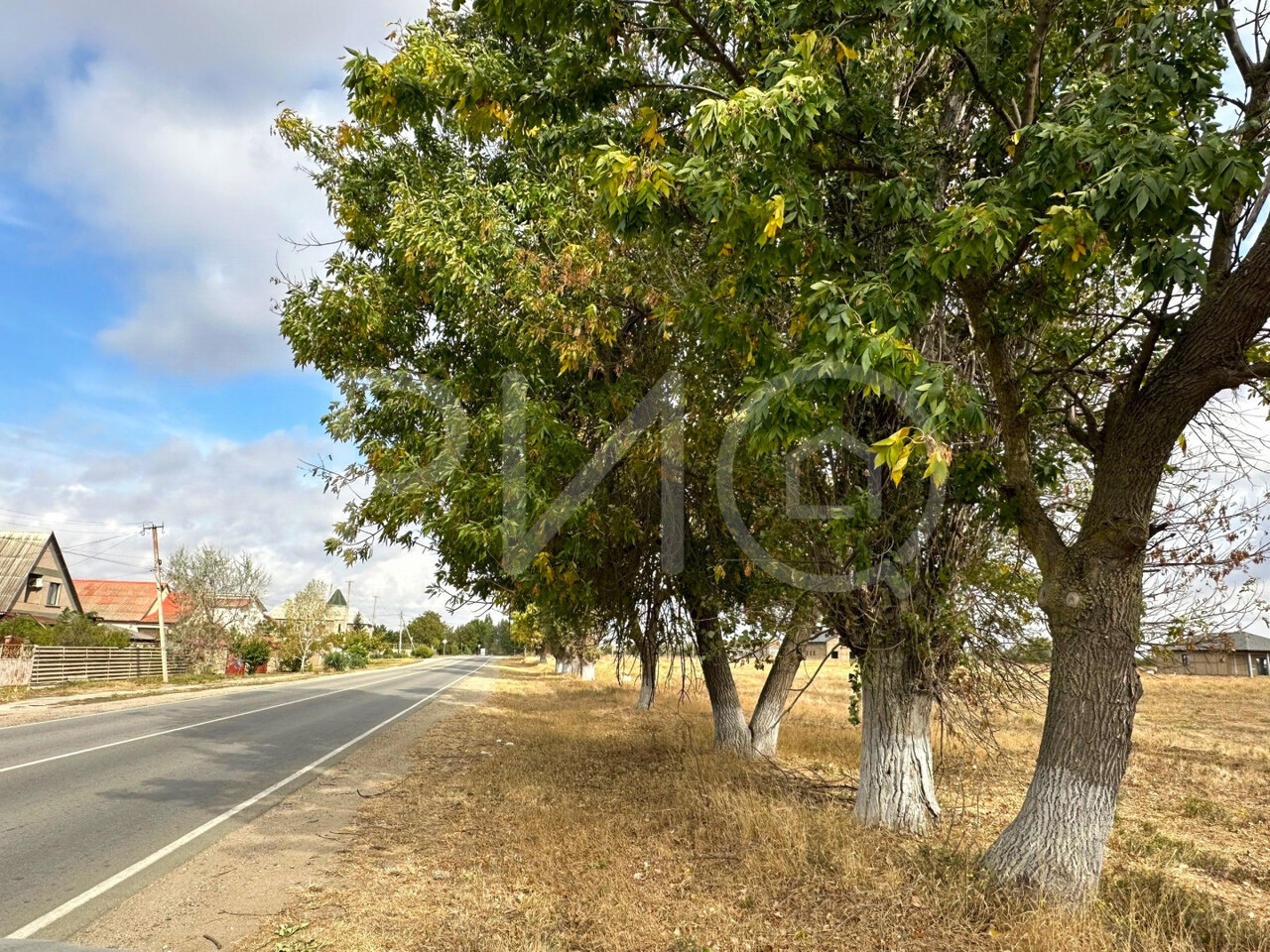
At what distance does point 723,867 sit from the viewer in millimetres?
6770

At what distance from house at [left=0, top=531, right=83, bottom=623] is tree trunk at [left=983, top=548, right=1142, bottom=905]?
145 ft

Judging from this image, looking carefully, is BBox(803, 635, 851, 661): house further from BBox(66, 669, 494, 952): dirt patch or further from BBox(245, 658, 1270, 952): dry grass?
BBox(66, 669, 494, 952): dirt patch

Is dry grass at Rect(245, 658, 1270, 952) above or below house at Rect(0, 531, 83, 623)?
below

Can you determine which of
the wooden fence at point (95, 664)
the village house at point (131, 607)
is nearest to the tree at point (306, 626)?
the village house at point (131, 607)

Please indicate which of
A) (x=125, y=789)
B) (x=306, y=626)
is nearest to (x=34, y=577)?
(x=306, y=626)

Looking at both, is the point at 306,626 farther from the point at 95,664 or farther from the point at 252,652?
the point at 95,664

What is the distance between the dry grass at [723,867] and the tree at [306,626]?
44.2 meters

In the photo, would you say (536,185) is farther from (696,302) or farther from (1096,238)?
(1096,238)

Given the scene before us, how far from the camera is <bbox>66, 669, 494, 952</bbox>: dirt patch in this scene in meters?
5.23

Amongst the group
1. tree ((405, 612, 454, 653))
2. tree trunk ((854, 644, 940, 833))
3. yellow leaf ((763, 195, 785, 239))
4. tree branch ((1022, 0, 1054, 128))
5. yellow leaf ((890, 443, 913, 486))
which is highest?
tree branch ((1022, 0, 1054, 128))

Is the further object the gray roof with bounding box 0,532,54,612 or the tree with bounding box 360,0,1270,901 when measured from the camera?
the gray roof with bounding box 0,532,54,612

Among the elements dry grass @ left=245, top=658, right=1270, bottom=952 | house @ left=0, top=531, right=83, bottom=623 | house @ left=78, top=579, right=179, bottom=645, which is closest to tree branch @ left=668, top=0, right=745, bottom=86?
dry grass @ left=245, top=658, right=1270, bottom=952

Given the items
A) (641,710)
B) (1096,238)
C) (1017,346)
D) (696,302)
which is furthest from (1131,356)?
(641,710)

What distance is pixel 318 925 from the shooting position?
5473mm
